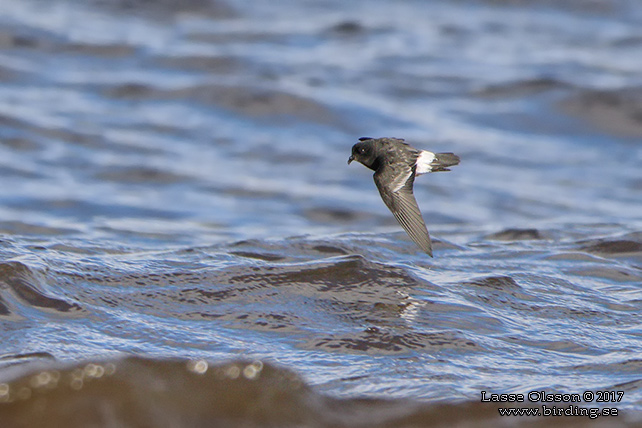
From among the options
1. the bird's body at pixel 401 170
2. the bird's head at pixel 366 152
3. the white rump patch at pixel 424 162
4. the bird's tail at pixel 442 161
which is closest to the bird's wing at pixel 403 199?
the bird's body at pixel 401 170

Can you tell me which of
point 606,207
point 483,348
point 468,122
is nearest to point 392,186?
point 483,348

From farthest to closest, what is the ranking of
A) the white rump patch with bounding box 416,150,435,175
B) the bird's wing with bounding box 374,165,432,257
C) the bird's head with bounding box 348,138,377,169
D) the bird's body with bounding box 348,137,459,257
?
the bird's head with bounding box 348,138,377,169 < the white rump patch with bounding box 416,150,435,175 < the bird's body with bounding box 348,137,459,257 < the bird's wing with bounding box 374,165,432,257

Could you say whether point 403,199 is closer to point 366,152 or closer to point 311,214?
point 366,152

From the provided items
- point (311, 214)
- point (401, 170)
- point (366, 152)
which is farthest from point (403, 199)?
point (311, 214)

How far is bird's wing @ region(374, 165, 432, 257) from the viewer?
18.1 ft

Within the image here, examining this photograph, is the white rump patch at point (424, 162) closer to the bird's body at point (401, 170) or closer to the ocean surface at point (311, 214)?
the bird's body at point (401, 170)

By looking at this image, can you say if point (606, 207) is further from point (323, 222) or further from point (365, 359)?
point (365, 359)

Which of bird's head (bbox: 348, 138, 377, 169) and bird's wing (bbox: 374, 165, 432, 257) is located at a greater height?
bird's head (bbox: 348, 138, 377, 169)

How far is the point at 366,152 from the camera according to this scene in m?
6.72

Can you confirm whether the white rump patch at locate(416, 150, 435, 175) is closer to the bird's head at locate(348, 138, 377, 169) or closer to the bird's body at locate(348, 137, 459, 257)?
the bird's body at locate(348, 137, 459, 257)

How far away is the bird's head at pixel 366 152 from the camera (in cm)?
668

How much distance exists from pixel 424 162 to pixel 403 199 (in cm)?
61

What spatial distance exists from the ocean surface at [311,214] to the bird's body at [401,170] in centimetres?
29

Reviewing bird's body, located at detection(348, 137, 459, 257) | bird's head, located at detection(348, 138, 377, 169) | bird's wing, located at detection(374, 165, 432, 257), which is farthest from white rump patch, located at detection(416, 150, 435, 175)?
bird's head, located at detection(348, 138, 377, 169)
